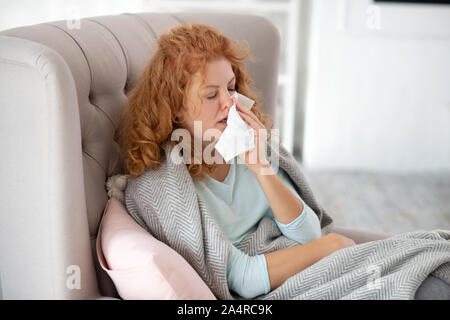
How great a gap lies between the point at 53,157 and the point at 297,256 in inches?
21.5

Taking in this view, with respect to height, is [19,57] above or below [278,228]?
above

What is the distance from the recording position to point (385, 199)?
284 cm

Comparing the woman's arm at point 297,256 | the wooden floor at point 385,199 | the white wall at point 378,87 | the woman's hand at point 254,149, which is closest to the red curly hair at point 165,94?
the woman's hand at point 254,149

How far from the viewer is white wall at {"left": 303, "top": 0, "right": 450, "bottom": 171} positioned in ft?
9.95

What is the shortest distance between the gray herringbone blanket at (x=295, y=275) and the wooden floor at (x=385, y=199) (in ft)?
5.09

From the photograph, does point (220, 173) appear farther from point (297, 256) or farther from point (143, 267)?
point (143, 267)

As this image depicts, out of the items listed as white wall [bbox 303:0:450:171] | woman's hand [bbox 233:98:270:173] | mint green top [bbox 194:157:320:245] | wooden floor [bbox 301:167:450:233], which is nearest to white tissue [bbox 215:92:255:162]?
woman's hand [bbox 233:98:270:173]

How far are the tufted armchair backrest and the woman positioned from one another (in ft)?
0.31

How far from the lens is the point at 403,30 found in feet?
9.99

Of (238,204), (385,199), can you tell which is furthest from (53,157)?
(385,199)

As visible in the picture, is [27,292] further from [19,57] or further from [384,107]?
[384,107]

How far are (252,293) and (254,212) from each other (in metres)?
0.23

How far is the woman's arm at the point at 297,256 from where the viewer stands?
1.01 m
